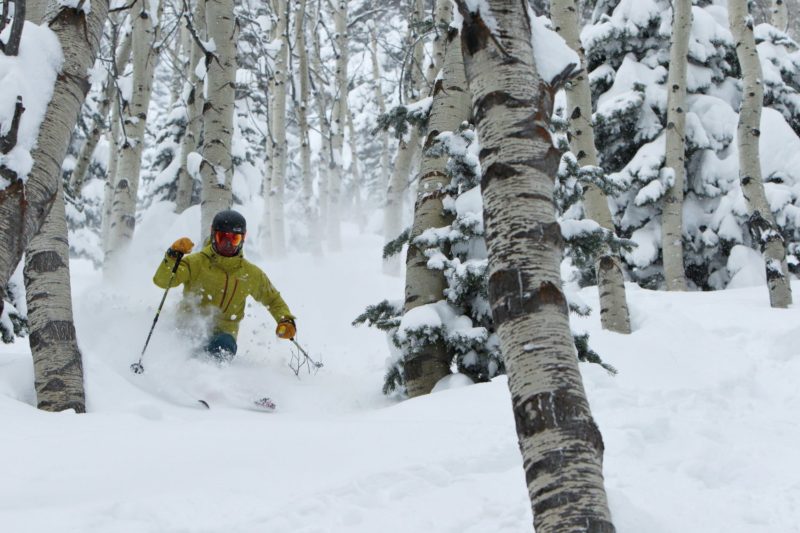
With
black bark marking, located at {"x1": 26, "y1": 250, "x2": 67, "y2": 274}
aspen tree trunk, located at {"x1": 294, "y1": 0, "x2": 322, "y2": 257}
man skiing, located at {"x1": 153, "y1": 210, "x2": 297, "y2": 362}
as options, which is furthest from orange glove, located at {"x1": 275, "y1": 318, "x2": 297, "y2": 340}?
aspen tree trunk, located at {"x1": 294, "y1": 0, "x2": 322, "y2": 257}

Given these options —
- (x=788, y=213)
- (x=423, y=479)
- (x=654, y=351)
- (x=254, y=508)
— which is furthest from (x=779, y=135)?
(x=254, y=508)

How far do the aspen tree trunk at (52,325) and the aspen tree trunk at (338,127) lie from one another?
12.8 metres

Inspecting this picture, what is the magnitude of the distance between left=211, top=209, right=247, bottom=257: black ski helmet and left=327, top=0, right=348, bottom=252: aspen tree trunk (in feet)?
34.8

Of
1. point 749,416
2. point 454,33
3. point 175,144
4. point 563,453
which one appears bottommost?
point 563,453

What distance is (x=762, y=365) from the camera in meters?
6.91

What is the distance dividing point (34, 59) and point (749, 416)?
16.9 feet

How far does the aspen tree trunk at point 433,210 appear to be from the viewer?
5.81 metres

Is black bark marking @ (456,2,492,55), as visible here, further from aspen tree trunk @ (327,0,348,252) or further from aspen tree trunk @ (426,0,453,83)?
aspen tree trunk @ (327,0,348,252)

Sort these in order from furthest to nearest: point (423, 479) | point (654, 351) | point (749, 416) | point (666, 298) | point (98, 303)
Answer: point (666, 298)
point (98, 303)
point (654, 351)
point (749, 416)
point (423, 479)

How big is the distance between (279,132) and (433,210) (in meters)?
12.1

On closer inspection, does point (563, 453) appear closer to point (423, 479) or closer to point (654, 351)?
point (423, 479)

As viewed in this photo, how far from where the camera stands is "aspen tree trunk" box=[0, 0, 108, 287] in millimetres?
2396

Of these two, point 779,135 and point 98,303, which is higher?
point 779,135

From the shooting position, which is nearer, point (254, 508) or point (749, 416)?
point (254, 508)
